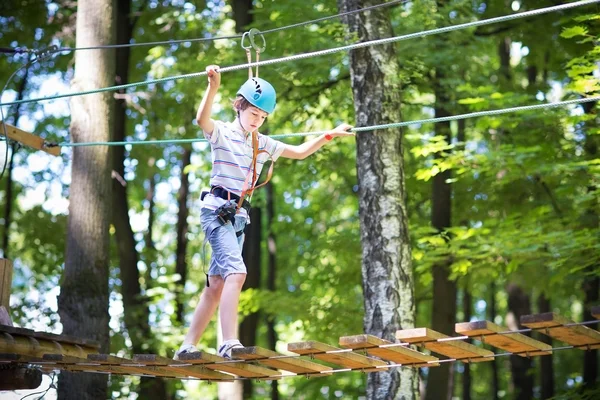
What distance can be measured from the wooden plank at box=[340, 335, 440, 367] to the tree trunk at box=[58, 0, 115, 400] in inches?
136

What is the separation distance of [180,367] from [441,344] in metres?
1.63

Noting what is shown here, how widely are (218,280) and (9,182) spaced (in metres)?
10.1

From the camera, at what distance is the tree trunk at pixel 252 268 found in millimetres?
12688

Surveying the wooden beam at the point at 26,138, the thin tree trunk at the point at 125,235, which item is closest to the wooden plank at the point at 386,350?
the wooden beam at the point at 26,138

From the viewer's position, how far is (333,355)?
5.39 m

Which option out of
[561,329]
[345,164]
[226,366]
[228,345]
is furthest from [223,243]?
[345,164]

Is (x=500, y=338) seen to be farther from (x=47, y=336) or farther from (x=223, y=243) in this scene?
(x=47, y=336)

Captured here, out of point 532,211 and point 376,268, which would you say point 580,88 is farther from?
point 376,268

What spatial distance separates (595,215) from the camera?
9.30 m

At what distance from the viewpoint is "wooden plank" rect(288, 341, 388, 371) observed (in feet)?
16.8

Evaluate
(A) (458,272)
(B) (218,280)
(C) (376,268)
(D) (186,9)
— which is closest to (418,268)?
(A) (458,272)

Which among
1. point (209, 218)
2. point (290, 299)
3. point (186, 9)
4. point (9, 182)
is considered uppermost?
point (186, 9)

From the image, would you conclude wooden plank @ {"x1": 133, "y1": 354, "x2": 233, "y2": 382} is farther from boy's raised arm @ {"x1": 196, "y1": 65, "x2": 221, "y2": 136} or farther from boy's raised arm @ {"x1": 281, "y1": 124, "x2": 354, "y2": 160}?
boy's raised arm @ {"x1": 281, "y1": 124, "x2": 354, "y2": 160}

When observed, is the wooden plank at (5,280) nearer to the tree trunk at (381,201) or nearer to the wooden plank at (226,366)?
the wooden plank at (226,366)
